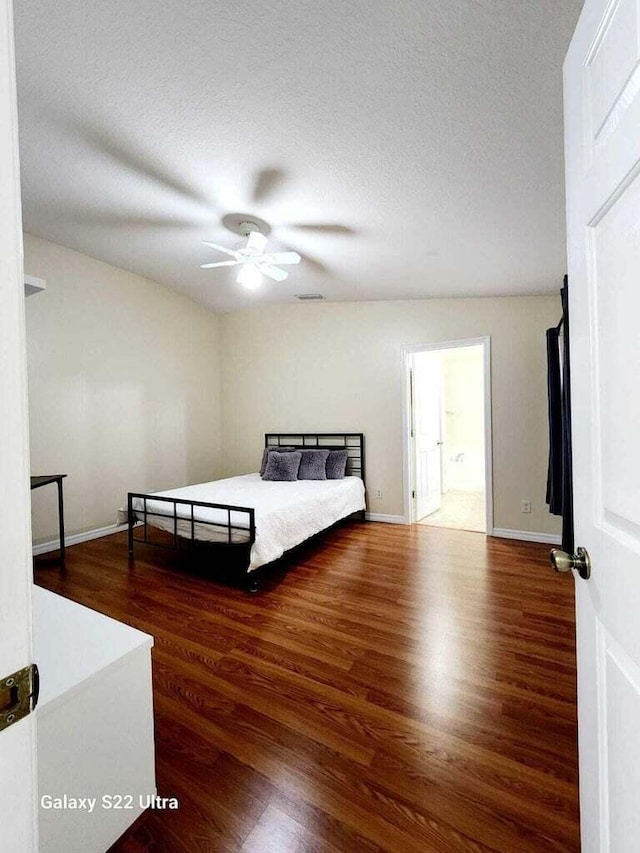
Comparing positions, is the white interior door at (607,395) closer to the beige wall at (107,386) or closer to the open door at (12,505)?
the open door at (12,505)

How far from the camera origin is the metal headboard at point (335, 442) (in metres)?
4.78

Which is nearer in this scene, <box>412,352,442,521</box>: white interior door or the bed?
the bed

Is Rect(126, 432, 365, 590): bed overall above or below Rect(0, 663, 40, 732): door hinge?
below

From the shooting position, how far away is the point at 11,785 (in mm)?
491

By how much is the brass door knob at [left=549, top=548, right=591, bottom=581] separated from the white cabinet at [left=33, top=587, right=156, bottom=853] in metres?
1.22

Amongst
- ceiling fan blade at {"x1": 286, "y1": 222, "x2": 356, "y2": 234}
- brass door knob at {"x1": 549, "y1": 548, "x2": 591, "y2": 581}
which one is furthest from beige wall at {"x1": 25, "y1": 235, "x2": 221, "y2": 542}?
brass door knob at {"x1": 549, "y1": 548, "x2": 591, "y2": 581}

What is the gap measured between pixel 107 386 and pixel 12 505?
4.21 metres

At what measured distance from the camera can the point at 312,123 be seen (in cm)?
192

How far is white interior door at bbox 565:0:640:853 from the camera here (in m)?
0.67

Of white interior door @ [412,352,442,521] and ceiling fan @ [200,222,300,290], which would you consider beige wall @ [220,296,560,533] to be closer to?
white interior door @ [412,352,442,521]

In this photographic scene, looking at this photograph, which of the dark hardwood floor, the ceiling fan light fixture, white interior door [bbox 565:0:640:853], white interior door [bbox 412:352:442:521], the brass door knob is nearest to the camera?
white interior door [bbox 565:0:640:853]

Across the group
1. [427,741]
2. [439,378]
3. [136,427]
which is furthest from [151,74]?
[439,378]

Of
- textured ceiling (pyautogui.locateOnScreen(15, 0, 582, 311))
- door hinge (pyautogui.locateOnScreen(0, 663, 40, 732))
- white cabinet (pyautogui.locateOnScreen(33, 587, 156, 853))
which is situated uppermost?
textured ceiling (pyautogui.locateOnScreen(15, 0, 582, 311))

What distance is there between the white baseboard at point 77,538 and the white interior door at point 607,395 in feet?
13.0
